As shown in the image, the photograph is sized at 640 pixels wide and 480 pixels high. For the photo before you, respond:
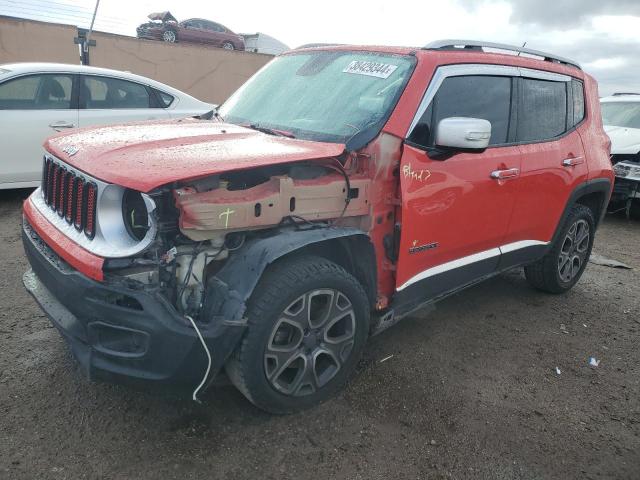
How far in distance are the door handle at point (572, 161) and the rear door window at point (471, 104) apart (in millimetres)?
743

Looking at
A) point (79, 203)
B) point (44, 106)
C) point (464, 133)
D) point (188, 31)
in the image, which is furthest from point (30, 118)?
point (188, 31)

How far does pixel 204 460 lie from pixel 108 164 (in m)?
1.42

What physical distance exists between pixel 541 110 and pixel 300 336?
2.58m

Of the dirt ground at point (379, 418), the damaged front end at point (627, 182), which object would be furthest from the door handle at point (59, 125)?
the damaged front end at point (627, 182)

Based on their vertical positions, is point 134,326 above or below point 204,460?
above

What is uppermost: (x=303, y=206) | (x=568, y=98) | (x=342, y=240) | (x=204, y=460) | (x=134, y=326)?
(x=568, y=98)

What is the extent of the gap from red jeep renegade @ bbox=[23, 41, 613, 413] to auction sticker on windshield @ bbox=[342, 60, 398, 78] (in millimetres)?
19

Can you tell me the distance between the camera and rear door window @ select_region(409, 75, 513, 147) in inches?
116

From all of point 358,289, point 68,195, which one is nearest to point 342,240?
point 358,289

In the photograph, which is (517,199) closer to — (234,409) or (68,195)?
(234,409)

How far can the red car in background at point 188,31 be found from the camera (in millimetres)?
18281

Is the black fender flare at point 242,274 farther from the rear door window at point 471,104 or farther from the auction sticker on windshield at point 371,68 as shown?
the auction sticker on windshield at point 371,68

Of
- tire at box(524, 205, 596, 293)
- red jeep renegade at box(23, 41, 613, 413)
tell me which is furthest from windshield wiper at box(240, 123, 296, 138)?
tire at box(524, 205, 596, 293)

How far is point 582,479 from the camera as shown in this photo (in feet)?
8.02
